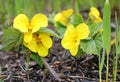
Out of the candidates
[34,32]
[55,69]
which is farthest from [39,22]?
[55,69]

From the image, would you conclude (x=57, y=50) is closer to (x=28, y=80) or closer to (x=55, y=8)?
(x=28, y=80)

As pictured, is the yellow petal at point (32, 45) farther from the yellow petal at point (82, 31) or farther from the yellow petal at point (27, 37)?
the yellow petal at point (82, 31)

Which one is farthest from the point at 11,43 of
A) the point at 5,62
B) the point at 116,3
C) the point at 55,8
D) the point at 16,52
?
the point at 116,3

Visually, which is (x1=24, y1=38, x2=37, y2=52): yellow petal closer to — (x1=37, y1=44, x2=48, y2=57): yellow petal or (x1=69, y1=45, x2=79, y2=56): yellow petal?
(x1=37, y1=44, x2=48, y2=57): yellow petal

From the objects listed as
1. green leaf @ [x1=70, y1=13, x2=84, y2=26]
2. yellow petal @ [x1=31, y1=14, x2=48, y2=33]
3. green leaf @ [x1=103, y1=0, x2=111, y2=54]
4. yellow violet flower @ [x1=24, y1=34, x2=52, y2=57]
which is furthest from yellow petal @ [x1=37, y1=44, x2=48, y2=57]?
green leaf @ [x1=103, y1=0, x2=111, y2=54]

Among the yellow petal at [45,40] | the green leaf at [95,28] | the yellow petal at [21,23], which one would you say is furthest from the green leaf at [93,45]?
the yellow petal at [21,23]

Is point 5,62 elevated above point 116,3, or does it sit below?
below

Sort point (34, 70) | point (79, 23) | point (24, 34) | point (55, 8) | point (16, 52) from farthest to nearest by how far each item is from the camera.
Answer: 1. point (55, 8)
2. point (16, 52)
3. point (34, 70)
4. point (79, 23)
5. point (24, 34)

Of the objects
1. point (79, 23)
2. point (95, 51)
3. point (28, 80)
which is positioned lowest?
point (28, 80)
